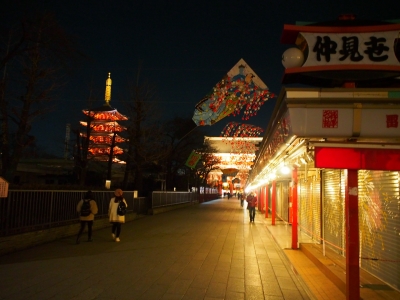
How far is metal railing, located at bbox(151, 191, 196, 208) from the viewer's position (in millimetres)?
25828

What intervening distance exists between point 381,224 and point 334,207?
2534mm

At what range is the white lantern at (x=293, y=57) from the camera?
5.60 metres

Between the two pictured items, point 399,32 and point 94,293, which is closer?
point 399,32

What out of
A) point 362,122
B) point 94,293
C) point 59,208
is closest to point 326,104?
point 362,122

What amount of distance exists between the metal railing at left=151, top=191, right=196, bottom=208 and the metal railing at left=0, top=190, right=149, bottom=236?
38.3ft

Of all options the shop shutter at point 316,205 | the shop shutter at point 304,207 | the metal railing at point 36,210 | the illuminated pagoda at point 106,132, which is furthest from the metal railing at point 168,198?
the shop shutter at point 316,205

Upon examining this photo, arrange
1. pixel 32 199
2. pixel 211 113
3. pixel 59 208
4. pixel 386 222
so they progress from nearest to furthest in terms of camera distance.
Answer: pixel 386 222 < pixel 32 199 < pixel 59 208 < pixel 211 113

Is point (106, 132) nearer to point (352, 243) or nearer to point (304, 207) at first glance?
point (304, 207)

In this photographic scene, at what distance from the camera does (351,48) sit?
546cm

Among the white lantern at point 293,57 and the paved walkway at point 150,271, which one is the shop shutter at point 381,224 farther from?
the white lantern at point 293,57

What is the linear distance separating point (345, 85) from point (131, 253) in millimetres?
7065

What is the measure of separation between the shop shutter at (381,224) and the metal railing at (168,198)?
1904 centimetres

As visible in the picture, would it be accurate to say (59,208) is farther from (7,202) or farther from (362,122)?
(362,122)

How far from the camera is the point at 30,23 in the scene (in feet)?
42.0
